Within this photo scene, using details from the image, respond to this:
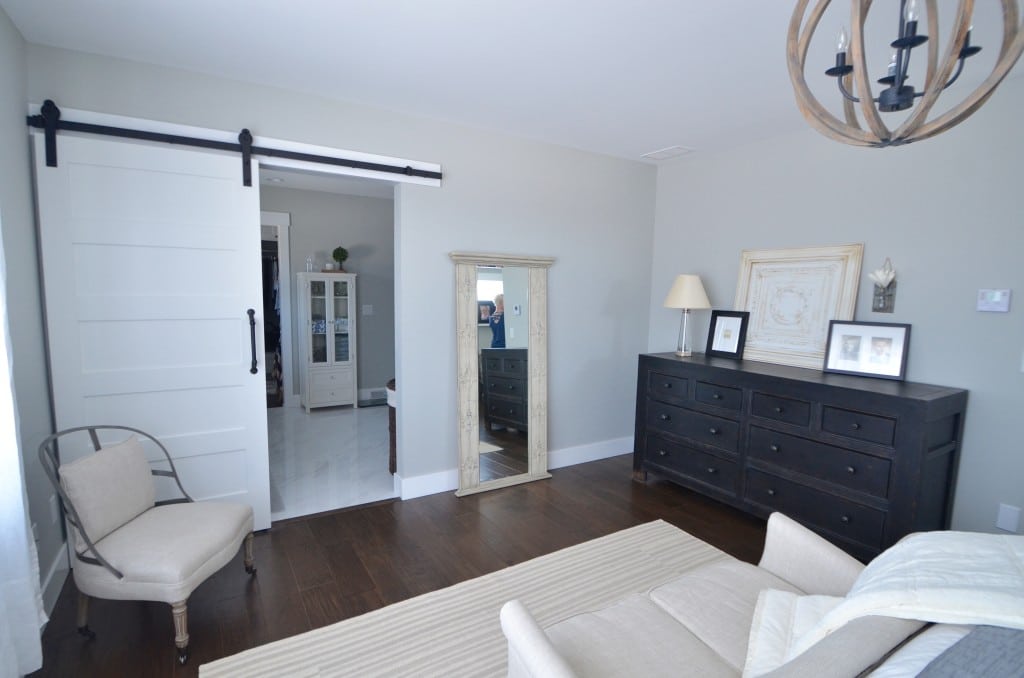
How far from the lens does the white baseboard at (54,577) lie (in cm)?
221

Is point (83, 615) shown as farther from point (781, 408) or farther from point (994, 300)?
point (994, 300)

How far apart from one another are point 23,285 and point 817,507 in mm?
4120

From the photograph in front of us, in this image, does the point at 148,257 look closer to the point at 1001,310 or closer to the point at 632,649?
the point at 632,649

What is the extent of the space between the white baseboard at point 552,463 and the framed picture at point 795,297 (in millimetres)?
1434

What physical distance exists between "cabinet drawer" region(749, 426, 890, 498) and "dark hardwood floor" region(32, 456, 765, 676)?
0.52 meters

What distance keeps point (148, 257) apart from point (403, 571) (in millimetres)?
2097

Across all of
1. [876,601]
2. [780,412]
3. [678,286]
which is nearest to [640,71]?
[678,286]

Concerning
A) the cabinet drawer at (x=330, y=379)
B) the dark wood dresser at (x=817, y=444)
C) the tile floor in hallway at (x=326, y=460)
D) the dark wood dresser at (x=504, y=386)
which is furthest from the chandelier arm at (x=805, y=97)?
the cabinet drawer at (x=330, y=379)

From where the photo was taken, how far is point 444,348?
3527 millimetres

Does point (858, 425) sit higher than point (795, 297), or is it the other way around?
point (795, 297)

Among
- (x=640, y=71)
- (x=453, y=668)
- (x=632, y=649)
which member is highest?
(x=640, y=71)

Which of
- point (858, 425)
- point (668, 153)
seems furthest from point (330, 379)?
point (858, 425)

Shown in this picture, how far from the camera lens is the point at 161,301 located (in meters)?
2.60

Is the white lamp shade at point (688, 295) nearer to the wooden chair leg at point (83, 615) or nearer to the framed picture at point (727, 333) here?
the framed picture at point (727, 333)
